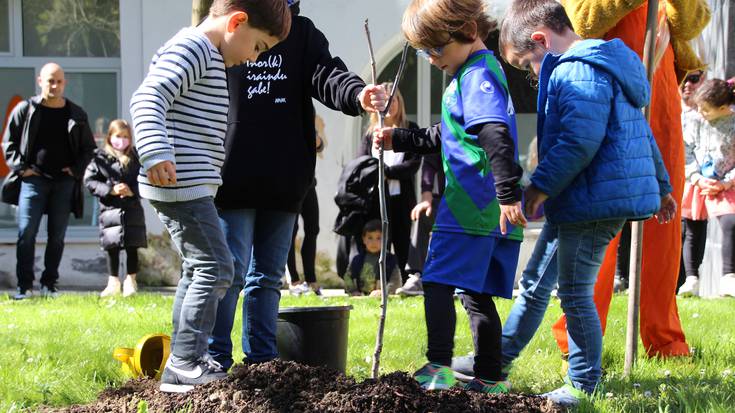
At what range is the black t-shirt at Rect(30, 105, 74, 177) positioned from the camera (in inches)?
368

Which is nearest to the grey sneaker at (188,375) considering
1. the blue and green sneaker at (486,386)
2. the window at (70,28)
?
the blue and green sneaker at (486,386)

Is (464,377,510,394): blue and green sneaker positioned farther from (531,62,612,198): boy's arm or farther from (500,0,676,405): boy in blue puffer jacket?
(531,62,612,198): boy's arm

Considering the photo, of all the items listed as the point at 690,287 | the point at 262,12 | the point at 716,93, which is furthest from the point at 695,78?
the point at 262,12

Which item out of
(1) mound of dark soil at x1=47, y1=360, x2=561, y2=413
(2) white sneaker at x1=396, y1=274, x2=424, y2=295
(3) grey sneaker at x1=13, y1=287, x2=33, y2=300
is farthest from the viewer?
(2) white sneaker at x1=396, y1=274, x2=424, y2=295

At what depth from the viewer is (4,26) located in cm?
1148

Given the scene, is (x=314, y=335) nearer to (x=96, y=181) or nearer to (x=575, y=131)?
(x=575, y=131)

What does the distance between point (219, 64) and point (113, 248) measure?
6.11 m

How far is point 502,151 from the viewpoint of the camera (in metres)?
3.84

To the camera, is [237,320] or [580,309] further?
[237,320]

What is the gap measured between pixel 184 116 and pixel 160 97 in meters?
0.18

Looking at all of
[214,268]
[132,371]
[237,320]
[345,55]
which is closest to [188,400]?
[214,268]

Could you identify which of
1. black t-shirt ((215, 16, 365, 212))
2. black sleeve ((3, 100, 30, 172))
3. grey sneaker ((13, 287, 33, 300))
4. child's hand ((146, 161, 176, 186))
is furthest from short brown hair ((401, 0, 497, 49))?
black sleeve ((3, 100, 30, 172))

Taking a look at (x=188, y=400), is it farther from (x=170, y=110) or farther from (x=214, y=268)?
(x=170, y=110)

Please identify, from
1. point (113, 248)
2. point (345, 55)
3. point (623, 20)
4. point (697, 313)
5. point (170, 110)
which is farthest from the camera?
point (345, 55)
